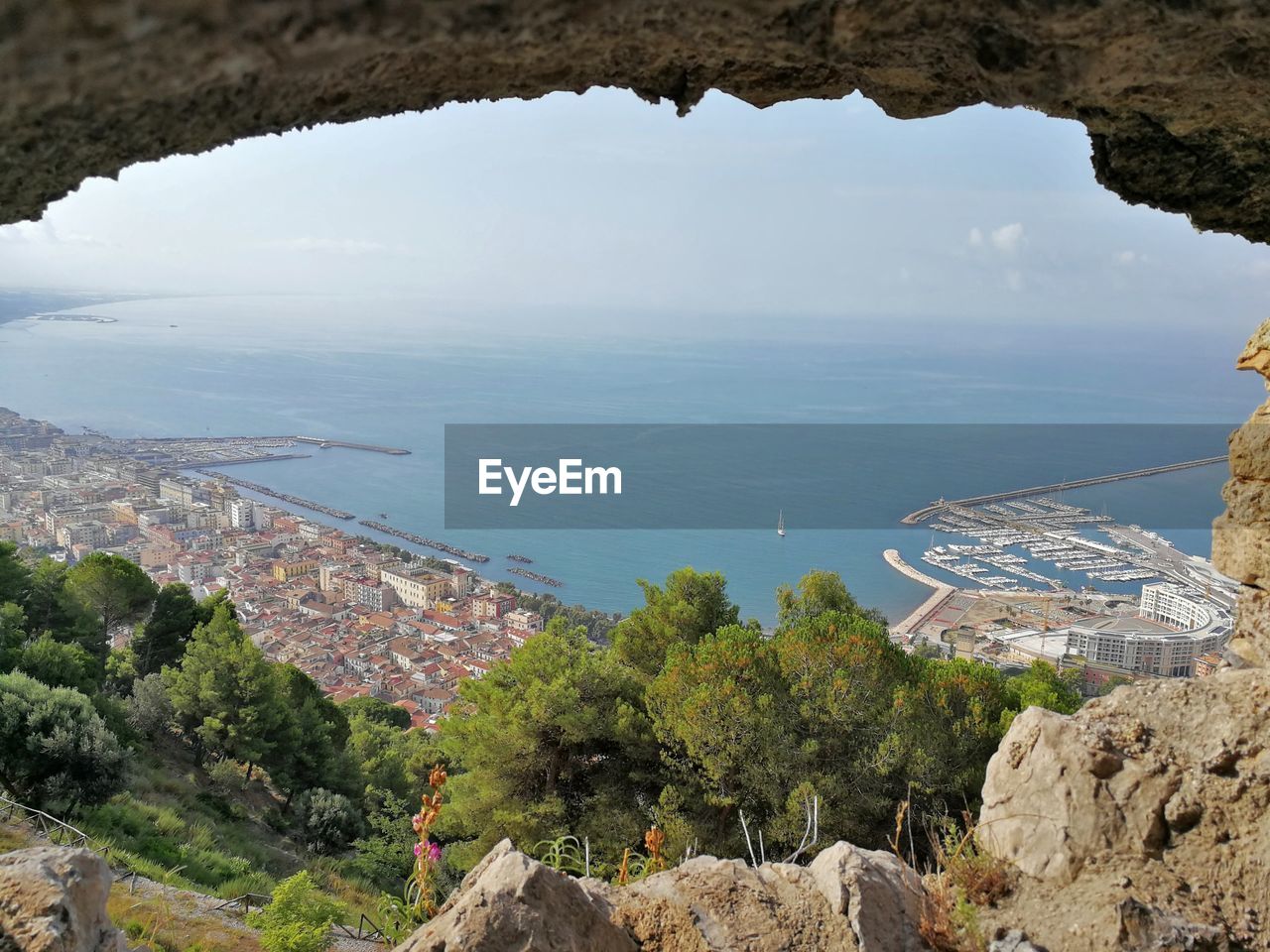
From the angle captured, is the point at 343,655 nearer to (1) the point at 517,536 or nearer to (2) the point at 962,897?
(1) the point at 517,536

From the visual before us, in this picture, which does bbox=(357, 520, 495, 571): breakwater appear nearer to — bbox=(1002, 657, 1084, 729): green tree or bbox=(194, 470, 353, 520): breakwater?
bbox=(194, 470, 353, 520): breakwater

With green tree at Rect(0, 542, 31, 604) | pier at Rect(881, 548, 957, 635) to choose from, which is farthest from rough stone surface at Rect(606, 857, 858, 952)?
green tree at Rect(0, 542, 31, 604)

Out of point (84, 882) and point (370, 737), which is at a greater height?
point (84, 882)

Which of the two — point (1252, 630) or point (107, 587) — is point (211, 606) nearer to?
point (107, 587)

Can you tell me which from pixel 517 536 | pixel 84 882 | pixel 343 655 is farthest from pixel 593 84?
pixel 517 536

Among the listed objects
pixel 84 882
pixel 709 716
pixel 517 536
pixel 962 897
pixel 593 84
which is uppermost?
pixel 593 84

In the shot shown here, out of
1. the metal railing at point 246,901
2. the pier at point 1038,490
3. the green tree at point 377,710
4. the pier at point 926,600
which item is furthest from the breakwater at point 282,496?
the metal railing at point 246,901
